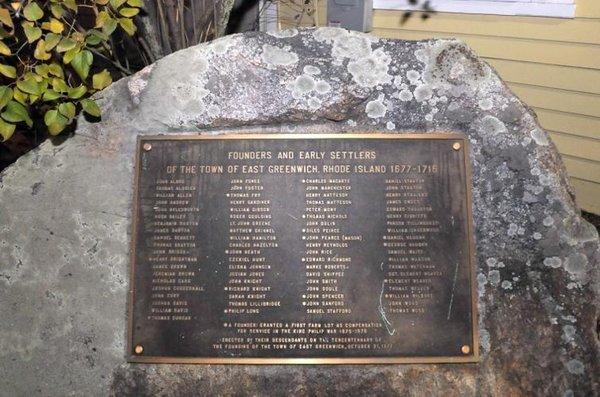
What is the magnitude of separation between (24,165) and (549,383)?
2.60 meters

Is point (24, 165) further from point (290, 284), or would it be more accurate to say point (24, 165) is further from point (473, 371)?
point (473, 371)

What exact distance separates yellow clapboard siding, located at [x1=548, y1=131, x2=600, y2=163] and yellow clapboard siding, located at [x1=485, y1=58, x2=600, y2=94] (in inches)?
15.9

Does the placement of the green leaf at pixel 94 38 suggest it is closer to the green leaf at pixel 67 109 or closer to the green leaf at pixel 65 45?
the green leaf at pixel 65 45

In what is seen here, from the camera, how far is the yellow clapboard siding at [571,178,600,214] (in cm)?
479

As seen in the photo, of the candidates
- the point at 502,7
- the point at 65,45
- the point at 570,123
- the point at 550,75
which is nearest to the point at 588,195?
the point at 570,123

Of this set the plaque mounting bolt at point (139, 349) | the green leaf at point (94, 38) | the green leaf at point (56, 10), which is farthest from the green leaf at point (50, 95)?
the plaque mounting bolt at point (139, 349)

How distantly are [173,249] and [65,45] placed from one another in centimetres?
111

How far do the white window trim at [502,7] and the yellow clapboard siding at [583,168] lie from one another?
1.19m

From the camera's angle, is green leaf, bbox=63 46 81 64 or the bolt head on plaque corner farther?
green leaf, bbox=63 46 81 64

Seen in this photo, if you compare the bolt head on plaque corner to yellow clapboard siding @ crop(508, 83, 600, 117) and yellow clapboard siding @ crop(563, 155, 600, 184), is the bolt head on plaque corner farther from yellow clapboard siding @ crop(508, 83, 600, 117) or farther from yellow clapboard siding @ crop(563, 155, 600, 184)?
yellow clapboard siding @ crop(563, 155, 600, 184)

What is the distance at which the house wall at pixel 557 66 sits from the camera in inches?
174

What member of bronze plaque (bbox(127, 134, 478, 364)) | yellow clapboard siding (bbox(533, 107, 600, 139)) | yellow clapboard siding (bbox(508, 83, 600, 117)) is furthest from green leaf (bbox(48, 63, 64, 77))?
yellow clapboard siding (bbox(533, 107, 600, 139))

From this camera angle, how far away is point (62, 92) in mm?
2762

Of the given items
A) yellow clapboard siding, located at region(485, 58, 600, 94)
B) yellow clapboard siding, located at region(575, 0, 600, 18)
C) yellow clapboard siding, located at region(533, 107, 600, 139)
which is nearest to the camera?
yellow clapboard siding, located at region(575, 0, 600, 18)
